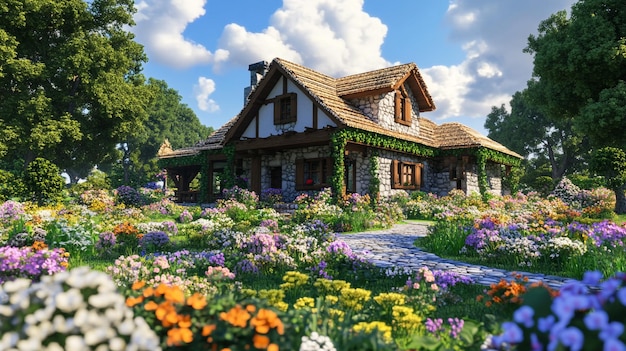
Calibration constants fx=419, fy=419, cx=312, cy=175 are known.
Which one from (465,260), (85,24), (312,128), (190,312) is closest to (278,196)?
(312,128)

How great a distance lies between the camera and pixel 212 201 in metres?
22.8

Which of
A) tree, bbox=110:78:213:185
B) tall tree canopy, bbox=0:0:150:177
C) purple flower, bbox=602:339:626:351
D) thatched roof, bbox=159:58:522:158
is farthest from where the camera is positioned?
tree, bbox=110:78:213:185

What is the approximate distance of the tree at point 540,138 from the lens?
42.6 m

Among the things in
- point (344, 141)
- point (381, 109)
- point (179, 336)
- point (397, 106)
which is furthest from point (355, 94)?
point (179, 336)

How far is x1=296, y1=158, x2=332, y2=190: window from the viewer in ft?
60.8

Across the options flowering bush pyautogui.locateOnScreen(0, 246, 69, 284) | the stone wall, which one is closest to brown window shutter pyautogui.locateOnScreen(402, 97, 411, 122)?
the stone wall

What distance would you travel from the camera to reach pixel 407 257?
26.6ft

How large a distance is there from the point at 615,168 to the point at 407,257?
14.7 metres

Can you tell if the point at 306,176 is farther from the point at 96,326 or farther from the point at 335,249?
the point at 96,326

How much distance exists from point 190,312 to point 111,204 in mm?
17079

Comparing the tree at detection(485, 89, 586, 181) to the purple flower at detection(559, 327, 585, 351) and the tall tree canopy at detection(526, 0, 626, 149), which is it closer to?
the tall tree canopy at detection(526, 0, 626, 149)

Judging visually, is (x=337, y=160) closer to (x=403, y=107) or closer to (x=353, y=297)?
(x=403, y=107)

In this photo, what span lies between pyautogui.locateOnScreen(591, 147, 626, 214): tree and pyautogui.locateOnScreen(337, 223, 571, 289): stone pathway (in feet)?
36.8

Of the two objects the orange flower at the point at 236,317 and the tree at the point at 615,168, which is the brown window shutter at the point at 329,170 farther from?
the orange flower at the point at 236,317
